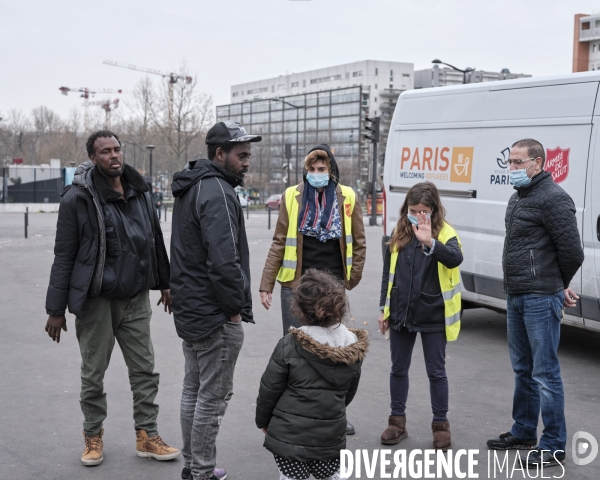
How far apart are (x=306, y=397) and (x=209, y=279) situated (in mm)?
954

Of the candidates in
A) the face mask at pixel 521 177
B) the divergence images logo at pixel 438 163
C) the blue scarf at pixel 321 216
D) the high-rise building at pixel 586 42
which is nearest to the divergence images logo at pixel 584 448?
the face mask at pixel 521 177

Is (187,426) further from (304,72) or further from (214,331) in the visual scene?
(304,72)

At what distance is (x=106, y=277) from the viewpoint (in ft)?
14.9

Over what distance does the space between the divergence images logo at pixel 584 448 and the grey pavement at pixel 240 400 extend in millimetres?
55

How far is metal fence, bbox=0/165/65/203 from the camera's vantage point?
4409cm

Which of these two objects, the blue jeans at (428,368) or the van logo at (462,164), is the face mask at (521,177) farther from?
the van logo at (462,164)

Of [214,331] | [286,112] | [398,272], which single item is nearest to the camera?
[214,331]

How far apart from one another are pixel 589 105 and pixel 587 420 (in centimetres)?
299

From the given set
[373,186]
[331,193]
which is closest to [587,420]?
[331,193]

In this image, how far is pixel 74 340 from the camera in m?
8.26

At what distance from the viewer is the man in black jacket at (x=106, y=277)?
4.53 metres

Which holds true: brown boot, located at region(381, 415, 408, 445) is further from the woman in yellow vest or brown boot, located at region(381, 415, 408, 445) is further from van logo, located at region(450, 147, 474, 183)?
van logo, located at region(450, 147, 474, 183)

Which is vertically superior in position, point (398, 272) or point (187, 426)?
point (398, 272)

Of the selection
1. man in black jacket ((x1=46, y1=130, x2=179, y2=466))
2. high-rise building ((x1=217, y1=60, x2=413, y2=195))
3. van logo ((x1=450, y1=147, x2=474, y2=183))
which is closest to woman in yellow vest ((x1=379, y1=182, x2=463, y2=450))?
man in black jacket ((x1=46, y1=130, x2=179, y2=466))
